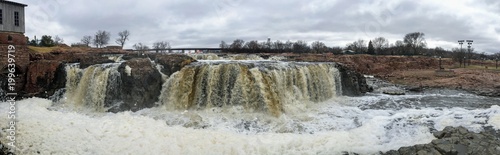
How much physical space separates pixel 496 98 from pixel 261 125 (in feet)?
55.2

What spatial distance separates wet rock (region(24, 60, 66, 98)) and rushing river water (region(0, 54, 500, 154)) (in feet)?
4.70

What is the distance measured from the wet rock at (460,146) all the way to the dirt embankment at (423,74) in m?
14.6

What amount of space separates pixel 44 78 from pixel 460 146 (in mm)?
20388

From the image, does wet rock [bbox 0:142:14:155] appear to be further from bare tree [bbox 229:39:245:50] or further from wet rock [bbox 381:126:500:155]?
bare tree [bbox 229:39:245:50]

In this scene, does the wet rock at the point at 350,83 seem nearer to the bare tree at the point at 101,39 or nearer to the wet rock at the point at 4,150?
the wet rock at the point at 4,150

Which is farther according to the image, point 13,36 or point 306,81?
point 13,36

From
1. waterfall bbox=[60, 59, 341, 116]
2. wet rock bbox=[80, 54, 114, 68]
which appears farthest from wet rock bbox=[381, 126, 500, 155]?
wet rock bbox=[80, 54, 114, 68]

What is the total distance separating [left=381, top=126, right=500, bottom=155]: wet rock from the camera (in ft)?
32.0

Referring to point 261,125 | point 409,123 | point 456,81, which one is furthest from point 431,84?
point 261,125

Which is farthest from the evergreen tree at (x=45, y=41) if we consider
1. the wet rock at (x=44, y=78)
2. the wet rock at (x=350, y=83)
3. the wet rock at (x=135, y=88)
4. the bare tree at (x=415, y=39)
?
the bare tree at (x=415, y=39)

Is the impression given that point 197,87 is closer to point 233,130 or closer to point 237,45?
point 233,130

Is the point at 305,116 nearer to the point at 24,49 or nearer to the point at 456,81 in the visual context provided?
the point at 24,49

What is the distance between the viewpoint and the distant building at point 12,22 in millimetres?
23828

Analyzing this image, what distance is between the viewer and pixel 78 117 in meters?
14.8
